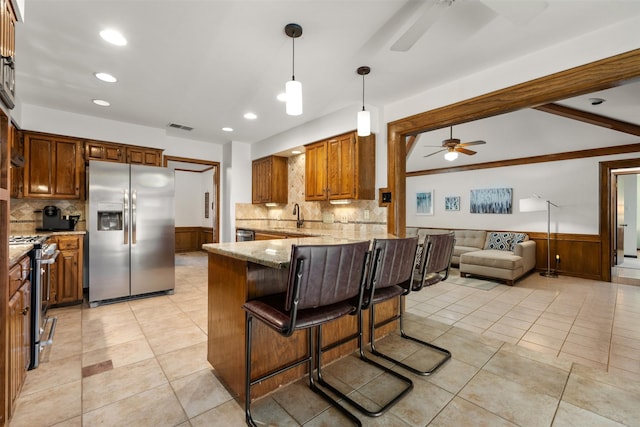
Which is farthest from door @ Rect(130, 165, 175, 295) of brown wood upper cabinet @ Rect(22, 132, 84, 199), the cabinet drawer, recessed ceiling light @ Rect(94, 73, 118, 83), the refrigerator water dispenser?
recessed ceiling light @ Rect(94, 73, 118, 83)

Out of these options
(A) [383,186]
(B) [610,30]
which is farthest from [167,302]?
(B) [610,30]

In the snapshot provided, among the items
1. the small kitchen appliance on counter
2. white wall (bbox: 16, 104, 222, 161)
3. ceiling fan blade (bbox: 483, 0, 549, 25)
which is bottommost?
the small kitchen appliance on counter

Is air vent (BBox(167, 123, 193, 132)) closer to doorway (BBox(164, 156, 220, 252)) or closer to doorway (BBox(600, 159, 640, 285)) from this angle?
doorway (BBox(164, 156, 220, 252))

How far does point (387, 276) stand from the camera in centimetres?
182

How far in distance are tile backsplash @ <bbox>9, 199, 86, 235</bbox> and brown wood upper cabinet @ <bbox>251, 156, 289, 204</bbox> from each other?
2.79 metres

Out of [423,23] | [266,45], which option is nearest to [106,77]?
[266,45]

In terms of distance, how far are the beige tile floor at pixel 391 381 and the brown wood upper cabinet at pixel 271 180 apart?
246cm

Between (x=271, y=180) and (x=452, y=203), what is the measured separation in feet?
15.3

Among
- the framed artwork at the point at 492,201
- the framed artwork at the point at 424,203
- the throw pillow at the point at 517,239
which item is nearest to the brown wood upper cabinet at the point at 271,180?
the framed artwork at the point at 424,203

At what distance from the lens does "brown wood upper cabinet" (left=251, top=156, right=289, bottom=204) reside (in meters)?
5.37

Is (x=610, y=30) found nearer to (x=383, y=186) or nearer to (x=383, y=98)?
(x=383, y=98)

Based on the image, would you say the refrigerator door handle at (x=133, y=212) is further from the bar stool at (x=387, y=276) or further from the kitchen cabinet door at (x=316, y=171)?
the bar stool at (x=387, y=276)

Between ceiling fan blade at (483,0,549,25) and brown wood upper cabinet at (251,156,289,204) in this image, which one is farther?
brown wood upper cabinet at (251,156,289,204)

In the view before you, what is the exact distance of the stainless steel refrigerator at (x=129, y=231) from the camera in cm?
359
